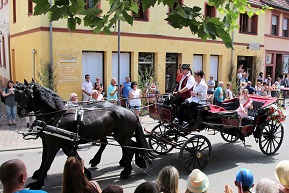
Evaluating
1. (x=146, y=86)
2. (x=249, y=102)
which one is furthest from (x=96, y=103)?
(x=146, y=86)

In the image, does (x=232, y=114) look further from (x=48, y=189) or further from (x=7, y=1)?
(x=7, y=1)

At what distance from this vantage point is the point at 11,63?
19906mm

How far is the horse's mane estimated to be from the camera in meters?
5.62

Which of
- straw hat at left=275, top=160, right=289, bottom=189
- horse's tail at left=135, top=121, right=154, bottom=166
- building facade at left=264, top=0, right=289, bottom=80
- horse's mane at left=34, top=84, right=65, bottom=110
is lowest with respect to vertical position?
horse's tail at left=135, top=121, right=154, bottom=166

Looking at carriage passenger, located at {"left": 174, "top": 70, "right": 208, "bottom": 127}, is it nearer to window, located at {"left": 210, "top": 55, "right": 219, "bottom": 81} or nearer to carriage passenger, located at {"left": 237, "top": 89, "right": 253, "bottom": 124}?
carriage passenger, located at {"left": 237, "top": 89, "right": 253, "bottom": 124}

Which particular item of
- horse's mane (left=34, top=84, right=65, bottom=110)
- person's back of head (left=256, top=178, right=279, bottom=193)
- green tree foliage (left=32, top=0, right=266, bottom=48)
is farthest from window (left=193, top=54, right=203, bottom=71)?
person's back of head (left=256, top=178, right=279, bottom=193)

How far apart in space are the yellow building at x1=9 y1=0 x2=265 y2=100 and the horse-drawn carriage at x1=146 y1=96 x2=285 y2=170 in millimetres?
7448

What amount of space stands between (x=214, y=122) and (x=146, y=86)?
695 cm

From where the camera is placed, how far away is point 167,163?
7191 millimetres

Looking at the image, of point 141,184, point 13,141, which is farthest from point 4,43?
point 141,184

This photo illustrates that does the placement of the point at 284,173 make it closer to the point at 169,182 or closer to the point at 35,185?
the point at 169,182

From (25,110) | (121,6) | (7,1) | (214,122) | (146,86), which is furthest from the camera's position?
(7,1)

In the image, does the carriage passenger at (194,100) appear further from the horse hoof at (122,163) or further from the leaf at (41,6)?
the leaf at (41,6)

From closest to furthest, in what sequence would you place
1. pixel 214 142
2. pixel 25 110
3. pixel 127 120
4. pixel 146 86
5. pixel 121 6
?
pixel 121 6 → pixel 25 110 → pixel 127 120 → pixel 214 142 → pixel 146 86
